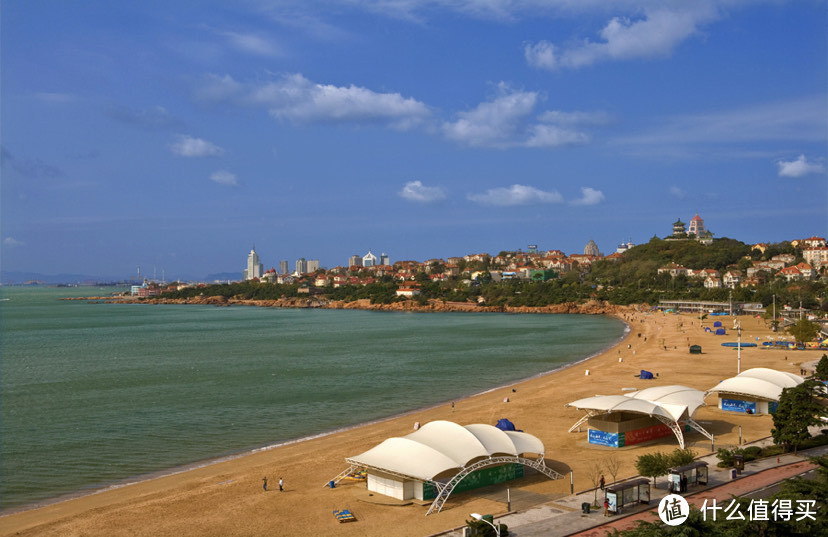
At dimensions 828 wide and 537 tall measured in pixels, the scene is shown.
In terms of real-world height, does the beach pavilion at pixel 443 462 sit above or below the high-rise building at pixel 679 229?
below

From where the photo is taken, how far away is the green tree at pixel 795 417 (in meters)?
21.8

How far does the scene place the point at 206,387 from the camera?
4356 centimetres

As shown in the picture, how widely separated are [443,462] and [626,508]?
5204mm

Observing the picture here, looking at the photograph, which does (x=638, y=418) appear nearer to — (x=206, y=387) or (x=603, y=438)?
(x=603, y=438)

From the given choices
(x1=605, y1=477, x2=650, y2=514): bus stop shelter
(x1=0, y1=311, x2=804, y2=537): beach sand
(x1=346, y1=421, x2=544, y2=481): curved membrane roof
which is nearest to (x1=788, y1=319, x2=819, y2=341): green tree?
(x1=0, y1=311, x2=804, y2=537): beach sand

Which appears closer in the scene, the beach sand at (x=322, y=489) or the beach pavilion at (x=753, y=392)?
the beach sand at (x=322, y=489)

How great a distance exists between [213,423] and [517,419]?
1513cm

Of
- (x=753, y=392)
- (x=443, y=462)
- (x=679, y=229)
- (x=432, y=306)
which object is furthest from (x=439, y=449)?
(x=679, y=229)

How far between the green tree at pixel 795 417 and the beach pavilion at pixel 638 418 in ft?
9.39

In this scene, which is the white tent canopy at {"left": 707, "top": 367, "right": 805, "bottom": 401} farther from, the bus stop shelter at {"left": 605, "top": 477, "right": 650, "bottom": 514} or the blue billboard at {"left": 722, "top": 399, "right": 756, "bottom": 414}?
the bus stop shelter at {"left": 605, "top": 477, "right": 650, "bottom": 514}

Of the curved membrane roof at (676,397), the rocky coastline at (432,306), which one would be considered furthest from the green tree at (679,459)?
the rocky coastline at (432,306)

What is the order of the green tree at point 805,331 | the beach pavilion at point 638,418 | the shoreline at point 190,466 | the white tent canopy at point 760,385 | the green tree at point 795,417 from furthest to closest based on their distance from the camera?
1. the green tree at point 805,331
2. the white tent canopy at point 760,385
3. the beach pavilion at point 638,418
4. the green tree at point 795,417
5. the shoreline at point 190,466

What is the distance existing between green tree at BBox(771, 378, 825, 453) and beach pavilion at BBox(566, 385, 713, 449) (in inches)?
113

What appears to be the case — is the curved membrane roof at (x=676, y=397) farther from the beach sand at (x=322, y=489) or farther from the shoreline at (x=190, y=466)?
the shoreline at (x=190, y=466)
